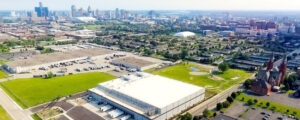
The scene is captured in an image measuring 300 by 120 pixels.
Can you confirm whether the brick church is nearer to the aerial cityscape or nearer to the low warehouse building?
the aerial cityscape

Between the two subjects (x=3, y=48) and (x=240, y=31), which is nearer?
(x=3, y=48)

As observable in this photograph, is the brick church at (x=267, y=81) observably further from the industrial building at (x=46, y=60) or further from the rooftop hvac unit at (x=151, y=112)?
the industrial building at (x=46, y=60)

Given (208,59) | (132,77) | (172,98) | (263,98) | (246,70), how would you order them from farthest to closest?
1. (208,59)
2. (246,70)
3. (132,77)
4. (263,98)
5. (172,98)

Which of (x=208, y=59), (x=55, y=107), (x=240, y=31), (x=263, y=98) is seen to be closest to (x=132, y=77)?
(x=55, y=107)

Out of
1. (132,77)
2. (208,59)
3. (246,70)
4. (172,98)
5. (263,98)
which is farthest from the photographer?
(208,59)

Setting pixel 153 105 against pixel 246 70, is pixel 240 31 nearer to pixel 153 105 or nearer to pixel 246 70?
pixel 246 70

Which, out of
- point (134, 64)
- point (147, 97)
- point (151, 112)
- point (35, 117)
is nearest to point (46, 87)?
point (35, 117)
